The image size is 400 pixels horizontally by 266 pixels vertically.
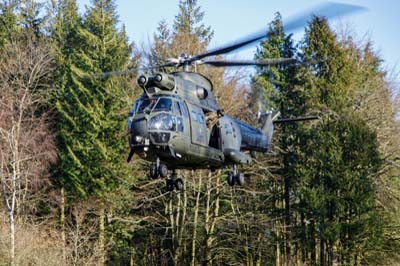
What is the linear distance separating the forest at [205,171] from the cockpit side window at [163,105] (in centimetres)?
1015

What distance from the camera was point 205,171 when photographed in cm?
2425

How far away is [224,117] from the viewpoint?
14.6m

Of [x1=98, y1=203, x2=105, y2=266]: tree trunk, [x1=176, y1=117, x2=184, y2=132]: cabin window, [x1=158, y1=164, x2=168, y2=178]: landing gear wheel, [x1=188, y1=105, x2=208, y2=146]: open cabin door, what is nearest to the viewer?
[x1=176, y1=117, x2=184, y2=132]: cabin window

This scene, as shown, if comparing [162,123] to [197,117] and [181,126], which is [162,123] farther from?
[197,117]

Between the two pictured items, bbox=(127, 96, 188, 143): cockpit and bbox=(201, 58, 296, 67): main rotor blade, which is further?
bbox=(201, 58, 296, 67): main rotor blade

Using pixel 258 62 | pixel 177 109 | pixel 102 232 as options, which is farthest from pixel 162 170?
pixel 102 232

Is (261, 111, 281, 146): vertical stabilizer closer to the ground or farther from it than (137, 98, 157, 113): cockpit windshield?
farther from it

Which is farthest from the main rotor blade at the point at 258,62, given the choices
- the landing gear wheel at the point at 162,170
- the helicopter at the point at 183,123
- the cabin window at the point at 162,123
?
the landing gear wheel at the point at 162,170

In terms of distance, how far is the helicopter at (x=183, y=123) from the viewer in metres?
12.1

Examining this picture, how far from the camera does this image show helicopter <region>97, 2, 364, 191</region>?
12125 mm

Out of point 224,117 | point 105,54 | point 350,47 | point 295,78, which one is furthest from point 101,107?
point 224,117

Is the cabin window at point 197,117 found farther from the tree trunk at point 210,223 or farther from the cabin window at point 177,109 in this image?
the tree trunk at point 210,223

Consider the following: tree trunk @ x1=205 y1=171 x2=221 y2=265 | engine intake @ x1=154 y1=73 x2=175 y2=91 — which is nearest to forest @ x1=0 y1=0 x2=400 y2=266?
tree trunk @ x1=205 y1=171 x2=221 y2=265

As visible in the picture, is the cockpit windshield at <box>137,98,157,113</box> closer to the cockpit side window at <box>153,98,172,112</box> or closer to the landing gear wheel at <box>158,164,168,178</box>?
the cockpit side window at <box>153,98,172,112</box>
